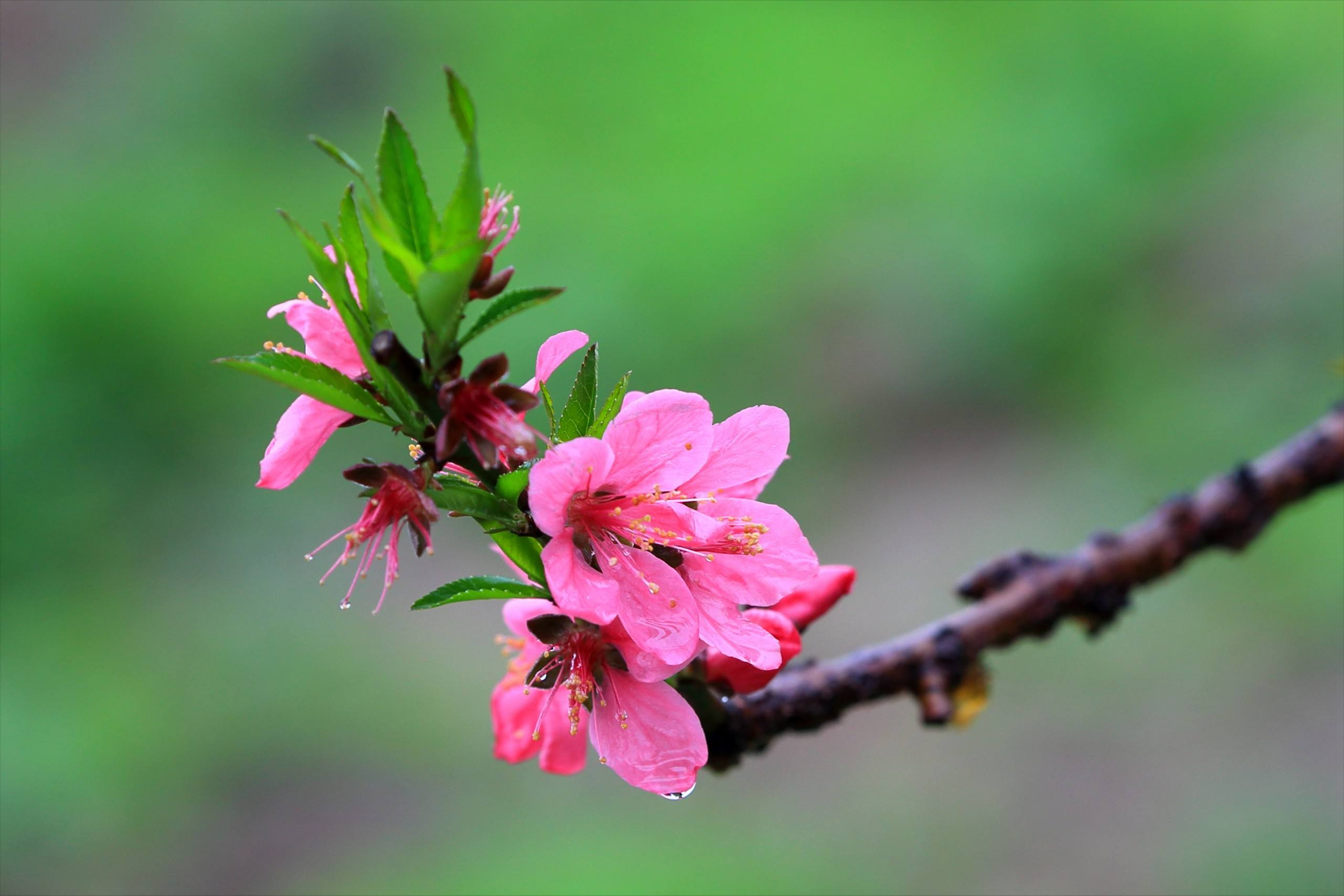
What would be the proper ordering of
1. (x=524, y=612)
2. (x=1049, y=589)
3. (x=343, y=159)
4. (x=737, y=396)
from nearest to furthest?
(x=343, y=159)
(x=524, y=612)
(x=1049, y=589)
(x=737, y=396)

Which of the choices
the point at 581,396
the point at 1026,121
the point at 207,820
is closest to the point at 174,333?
the point at 207,820

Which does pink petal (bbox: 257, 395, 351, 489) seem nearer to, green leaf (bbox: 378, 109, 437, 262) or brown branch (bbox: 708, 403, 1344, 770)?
green leaf (bbox: 378, 109, 437, 262)

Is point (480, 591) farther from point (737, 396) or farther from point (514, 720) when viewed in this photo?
point (737, 396)

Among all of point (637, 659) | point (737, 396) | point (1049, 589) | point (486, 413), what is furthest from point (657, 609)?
point (737, 396)

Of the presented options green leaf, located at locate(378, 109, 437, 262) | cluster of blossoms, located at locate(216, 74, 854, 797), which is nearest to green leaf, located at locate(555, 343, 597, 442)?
cluster of blossoms, located at locate(216, 74, 854, 797)

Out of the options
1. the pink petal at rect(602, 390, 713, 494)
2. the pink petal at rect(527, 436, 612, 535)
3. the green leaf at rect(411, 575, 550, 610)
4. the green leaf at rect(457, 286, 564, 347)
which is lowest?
the green leaf at rect(411, 575, 550, 610)

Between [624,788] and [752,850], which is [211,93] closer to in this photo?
[624,788]
